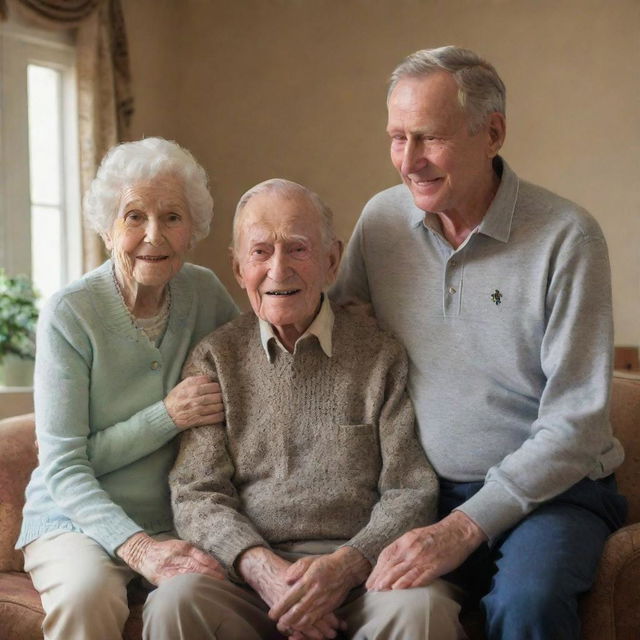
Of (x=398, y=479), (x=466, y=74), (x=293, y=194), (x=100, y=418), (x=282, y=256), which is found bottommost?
(x=398, y=479)

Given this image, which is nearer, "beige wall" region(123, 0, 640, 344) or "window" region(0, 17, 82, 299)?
"window" region(0, 17, 82, 299)

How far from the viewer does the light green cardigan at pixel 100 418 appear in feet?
6.33

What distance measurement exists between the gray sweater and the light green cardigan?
1.81ft

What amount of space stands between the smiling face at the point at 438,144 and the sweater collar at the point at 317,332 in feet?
1.04

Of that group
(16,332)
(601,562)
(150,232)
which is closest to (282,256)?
(150,232)

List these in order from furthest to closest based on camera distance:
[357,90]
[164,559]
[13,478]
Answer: [357,90] < [13,478] < [164,559]

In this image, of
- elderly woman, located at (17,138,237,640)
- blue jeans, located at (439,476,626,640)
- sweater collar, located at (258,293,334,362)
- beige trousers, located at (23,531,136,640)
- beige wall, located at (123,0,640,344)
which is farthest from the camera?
beige wall, located at (123,0,640,344)

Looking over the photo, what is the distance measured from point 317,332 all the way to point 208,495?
1.36 ft

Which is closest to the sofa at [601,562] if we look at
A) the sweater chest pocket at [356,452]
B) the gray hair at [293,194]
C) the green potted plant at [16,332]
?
the sweater chest pocket at [356,452]

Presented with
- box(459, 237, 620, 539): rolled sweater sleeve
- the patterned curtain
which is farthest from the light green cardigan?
the patterned curtain

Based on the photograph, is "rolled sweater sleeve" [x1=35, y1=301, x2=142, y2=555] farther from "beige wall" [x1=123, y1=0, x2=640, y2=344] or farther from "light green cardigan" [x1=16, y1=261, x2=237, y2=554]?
"beige wall" [x1=123, y1=0, x2=640, y2=344]

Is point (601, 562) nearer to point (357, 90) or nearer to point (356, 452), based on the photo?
point (356, 452)

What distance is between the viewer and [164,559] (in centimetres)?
182

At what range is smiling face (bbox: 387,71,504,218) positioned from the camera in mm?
1930
